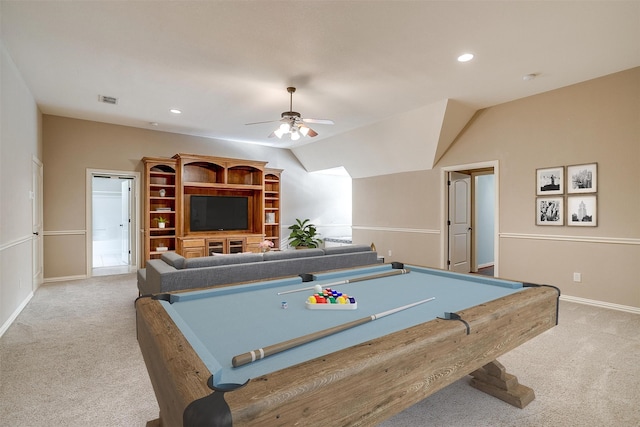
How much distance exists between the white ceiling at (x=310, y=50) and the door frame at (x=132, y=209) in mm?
1308

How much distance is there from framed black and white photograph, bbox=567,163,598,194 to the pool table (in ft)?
9.50

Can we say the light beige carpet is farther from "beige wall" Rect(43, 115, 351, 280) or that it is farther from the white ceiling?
the white ceiling

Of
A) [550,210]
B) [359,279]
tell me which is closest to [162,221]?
[359,279]

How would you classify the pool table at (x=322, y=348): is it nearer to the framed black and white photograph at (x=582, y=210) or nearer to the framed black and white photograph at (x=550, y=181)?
the framed black and white photograph at (x=582, y=210)

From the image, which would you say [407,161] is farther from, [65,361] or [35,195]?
[35,195]

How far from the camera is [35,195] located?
4609 mm

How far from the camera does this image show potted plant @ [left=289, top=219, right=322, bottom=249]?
7.81 m

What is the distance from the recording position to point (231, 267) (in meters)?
3.02

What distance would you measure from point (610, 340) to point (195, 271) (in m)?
3.73

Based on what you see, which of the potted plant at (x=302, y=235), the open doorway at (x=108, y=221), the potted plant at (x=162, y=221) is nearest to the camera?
the potted plant at (x=162, y=221)

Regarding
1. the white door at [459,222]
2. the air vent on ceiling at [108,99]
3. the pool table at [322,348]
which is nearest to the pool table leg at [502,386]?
the pool table at [322,348]

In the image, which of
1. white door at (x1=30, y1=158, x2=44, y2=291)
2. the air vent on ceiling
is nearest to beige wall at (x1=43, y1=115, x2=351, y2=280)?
white door at (x1=30, y1=158, x2=44, y2=291)

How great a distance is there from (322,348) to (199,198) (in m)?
5.84

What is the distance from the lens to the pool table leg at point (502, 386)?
194 centimetres
